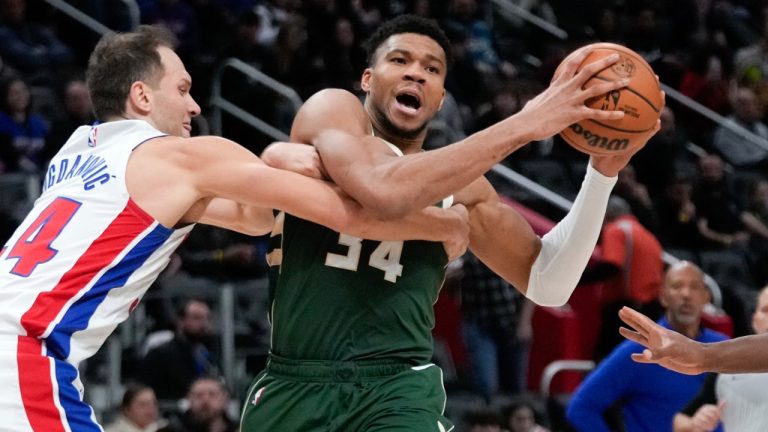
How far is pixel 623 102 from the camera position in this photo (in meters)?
4.37

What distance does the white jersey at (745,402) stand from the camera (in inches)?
247

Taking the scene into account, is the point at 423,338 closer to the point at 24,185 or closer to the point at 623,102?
the point at 623,102

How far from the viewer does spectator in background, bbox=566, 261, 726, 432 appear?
7.46 meters

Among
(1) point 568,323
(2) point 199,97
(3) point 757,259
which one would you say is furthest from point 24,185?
(3) point 757,259

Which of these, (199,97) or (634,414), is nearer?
(634,414)

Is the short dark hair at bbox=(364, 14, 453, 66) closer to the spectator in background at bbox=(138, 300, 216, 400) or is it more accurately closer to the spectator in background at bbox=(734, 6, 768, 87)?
the spectator in background at bbox=(138, 300, 216, 400)

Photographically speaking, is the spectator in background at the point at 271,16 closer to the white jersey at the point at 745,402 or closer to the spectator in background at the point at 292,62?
the spectator in background at the point at 292,62

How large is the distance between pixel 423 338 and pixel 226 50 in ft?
27.2

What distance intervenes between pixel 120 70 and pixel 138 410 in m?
4.24

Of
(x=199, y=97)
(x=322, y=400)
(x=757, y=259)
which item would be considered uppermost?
(x=322, y=400)

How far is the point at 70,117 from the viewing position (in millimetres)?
10633

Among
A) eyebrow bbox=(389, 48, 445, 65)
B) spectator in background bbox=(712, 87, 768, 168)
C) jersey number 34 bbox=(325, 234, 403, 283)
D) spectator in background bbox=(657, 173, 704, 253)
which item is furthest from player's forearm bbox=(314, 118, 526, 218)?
spectator in background bbox=(712, 87, 768, 168)

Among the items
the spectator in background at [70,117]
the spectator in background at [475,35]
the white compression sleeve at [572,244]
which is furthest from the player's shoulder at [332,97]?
the spectator in background at [475,35]

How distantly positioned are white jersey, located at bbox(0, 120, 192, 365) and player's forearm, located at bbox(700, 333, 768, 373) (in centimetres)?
192
